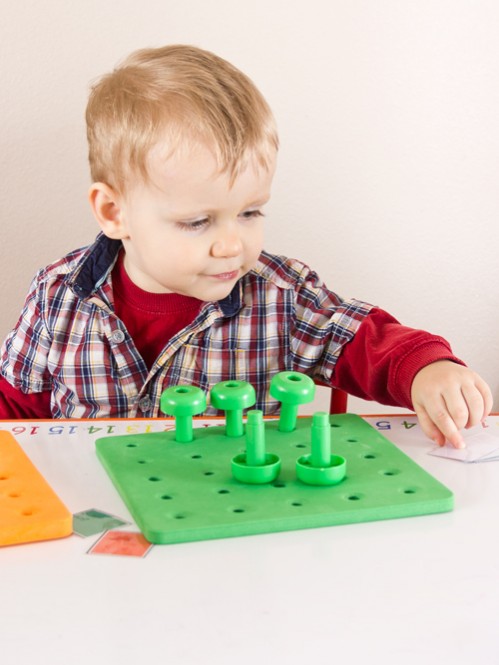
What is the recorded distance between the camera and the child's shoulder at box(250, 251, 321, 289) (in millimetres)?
1023

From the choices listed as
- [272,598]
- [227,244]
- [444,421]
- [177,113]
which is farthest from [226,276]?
[272,598]

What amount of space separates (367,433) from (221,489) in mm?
164

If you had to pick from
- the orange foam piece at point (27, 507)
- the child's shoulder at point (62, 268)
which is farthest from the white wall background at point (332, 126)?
the orange foam piece at point (27, 507)

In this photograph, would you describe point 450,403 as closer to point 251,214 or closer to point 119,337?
point 251,214

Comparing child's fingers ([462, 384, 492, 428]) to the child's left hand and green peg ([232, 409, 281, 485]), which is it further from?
green peg ([232, 409, 281, 485])

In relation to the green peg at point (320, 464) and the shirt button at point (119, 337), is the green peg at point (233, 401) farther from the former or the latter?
the shirt button at point (119, 337)

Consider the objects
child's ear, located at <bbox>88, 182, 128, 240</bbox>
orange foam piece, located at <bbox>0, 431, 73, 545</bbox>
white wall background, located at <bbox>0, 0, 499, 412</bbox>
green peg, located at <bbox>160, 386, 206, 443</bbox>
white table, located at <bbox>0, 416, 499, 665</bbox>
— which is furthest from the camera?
white wall background, located at <bbox>0, 0, 499, 412</bbox>

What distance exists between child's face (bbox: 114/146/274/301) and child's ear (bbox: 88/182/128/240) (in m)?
0.02

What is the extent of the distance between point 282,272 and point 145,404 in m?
0.21

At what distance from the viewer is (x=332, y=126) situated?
126 centimetres

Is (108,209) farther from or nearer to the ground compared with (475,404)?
farther from the ground

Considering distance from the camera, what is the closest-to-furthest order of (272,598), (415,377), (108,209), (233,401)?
1. (272,598)
2. (233,401)
3. (415,377)
4. (108,209)

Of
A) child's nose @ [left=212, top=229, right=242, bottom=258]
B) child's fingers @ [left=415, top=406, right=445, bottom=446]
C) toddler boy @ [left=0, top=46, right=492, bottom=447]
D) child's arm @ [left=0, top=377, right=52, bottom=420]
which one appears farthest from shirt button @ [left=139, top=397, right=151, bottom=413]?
child's fingers @ [left=415, top=406, right=445, bottom=446]

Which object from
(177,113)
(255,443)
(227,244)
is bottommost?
(255,443)
